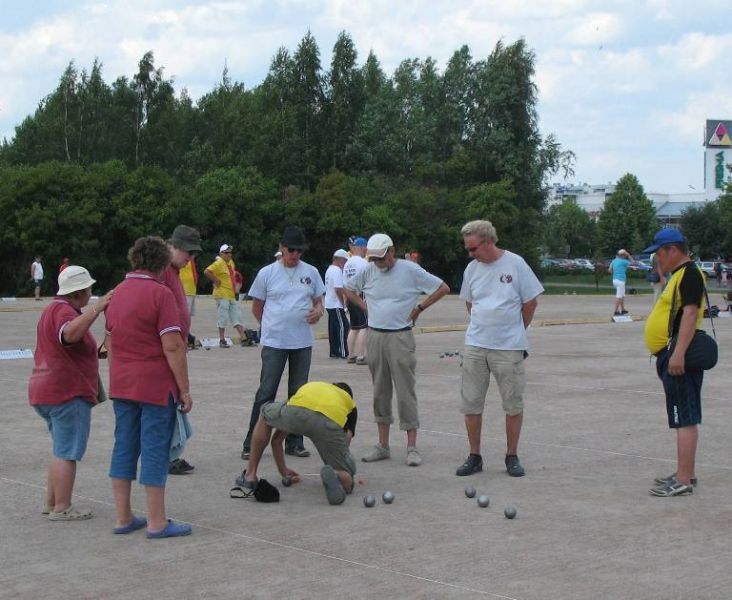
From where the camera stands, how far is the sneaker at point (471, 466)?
8.17 metres

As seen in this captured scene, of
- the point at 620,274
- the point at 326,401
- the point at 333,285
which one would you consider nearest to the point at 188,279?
the point at 333,285

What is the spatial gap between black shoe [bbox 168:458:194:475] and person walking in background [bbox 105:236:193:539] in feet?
5.60

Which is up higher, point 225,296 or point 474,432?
point 225,296

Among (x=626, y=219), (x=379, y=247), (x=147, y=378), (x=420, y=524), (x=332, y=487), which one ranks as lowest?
(x=420, y=524)

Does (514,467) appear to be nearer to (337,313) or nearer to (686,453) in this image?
(686,453)

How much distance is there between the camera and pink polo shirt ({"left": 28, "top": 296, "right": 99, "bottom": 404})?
6.58 meters

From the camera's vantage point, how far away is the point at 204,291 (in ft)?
166

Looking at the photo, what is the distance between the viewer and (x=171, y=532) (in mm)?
6332

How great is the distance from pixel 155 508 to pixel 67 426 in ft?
2.72

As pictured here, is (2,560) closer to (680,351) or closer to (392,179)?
(680,351)

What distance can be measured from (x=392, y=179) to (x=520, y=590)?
2462 inches

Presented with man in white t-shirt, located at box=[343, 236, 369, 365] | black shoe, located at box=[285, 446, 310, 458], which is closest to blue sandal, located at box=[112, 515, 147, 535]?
black shoe, located at box=[285, 446, 310, 458]

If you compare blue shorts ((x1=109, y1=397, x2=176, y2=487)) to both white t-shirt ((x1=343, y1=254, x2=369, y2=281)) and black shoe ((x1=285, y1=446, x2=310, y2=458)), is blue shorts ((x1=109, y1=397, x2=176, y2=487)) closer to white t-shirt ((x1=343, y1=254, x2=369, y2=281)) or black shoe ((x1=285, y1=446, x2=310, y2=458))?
black shoe ((x1=285, y1=446, x2=310, y2=458))

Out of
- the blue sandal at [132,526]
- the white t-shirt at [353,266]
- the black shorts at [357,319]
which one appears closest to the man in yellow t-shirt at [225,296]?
the black shorts at [357,319]
